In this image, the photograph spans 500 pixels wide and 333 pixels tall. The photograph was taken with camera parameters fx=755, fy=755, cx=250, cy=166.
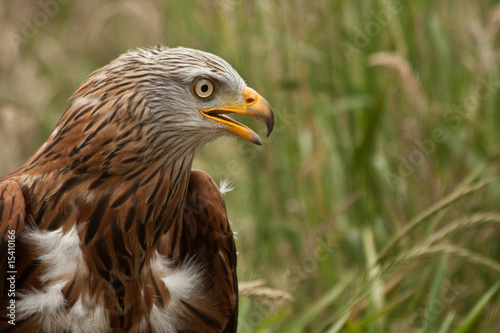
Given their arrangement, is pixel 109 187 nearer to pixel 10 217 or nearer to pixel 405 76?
pixel 10 217

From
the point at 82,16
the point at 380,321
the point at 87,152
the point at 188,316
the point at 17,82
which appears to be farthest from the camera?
the point at 82,16

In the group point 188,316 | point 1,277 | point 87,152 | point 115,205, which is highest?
point 87,152

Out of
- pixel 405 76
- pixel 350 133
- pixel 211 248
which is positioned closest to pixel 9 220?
pixel 211 248

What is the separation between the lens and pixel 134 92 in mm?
2713

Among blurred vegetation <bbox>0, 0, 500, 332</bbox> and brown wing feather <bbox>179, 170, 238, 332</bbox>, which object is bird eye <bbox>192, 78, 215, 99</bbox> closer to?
brown wing feather <bbox>179, 170, 238, 332</bbox>

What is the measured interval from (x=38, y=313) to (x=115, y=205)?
0.48m

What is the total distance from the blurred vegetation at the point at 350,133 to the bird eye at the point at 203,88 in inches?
61.4

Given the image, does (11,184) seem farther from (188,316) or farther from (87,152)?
(188,316)

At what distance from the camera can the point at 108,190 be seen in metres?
2.75

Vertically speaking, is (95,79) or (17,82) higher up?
(95,79)

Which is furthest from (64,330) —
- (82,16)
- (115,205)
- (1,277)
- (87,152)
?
(82,16)

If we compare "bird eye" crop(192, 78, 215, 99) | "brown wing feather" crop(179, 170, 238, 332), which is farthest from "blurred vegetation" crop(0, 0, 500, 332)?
"bird eye" crop(192, 78, 215, 99)

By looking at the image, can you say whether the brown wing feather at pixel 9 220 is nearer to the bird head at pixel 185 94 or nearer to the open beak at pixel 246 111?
the bird head at pixel 185 94

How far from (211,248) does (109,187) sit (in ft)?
2.20
